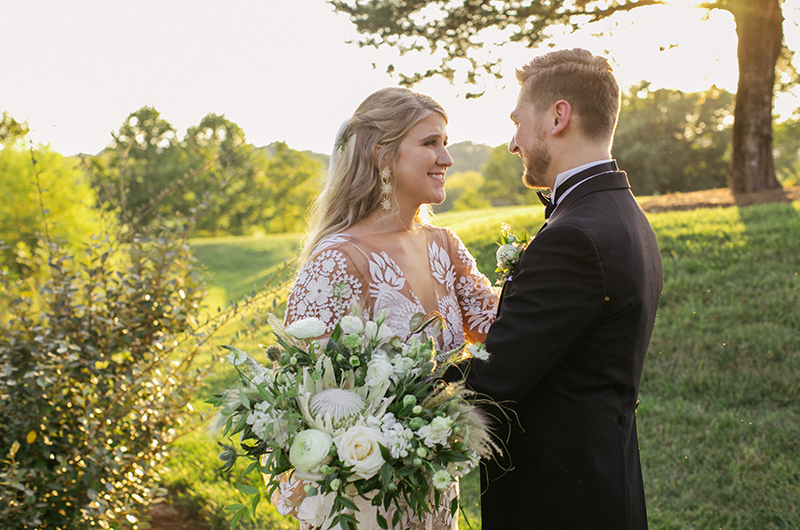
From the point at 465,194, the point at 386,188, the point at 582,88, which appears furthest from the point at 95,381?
the point at 465,194

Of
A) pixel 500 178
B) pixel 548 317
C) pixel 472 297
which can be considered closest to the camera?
pixel 548 317

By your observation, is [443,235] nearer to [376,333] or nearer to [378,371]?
[376,333]

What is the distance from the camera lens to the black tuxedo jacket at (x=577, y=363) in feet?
6.86

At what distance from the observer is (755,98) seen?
12.4 meters

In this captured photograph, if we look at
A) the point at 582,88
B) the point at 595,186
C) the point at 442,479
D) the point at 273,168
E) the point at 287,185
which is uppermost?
the point at 273,168

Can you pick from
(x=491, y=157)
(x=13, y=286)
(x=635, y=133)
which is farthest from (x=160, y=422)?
(x=491, y=157)

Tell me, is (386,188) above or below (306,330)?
above

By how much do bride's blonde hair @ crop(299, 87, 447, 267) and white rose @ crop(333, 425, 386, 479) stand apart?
1.45 m

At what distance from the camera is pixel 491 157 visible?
233 ft

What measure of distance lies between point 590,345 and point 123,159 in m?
3.69

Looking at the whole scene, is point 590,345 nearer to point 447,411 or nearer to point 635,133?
point 447,411

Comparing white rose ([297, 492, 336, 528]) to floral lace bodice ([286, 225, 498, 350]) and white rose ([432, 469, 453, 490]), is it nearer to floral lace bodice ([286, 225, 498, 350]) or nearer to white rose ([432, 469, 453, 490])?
white rose ([432, 469, 453, 490])

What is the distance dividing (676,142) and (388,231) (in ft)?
137

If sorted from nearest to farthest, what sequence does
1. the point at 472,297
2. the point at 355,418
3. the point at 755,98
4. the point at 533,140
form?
the point at 355,418
the point at 533,140
the point at 472,297
the point at 755,98
